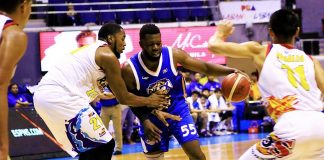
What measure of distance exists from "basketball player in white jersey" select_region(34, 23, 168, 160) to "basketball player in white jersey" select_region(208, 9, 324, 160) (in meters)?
1.09

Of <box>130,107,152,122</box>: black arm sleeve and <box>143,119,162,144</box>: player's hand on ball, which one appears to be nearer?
<box>143,119,162,144</box>: player's hand on ball

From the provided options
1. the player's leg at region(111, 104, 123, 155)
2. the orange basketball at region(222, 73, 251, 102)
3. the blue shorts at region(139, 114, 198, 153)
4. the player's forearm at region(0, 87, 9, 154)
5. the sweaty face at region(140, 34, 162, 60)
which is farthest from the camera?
the player's leg at region(111, 104, 123, 155)

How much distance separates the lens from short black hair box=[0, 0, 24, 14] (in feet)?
9.98

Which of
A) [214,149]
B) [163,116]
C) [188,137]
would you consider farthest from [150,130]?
[214,149]

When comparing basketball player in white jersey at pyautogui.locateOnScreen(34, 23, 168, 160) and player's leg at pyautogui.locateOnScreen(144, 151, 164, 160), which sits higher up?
basketball player in white jersey at pyautogui.locateOnScreen(34, 23, 168, 160)

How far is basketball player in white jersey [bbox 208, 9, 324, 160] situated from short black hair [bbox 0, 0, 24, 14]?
157 centimetres

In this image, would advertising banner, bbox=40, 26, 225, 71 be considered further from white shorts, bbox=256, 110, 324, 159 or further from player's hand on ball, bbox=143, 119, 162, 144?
white shorts, bbox=256, 110, 324, 159

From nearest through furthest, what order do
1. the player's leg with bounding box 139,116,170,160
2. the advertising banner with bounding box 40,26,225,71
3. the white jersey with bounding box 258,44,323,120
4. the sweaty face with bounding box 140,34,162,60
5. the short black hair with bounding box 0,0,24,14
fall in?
1. the short black hair with bounding box 0,0,24,14
2. the white jersey with bounding box 258,44,323,120
3. the sweaty face with bounding box 140,34,162,60
4. the player's leg with bounding box 139,116,170,160
5. the advertising banner with bounding box 40,26,225,71

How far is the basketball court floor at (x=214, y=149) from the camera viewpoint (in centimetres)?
946

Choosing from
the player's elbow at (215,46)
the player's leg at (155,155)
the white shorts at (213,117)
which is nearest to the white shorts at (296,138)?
the player's elbow at (215,46)

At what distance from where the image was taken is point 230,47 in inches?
157

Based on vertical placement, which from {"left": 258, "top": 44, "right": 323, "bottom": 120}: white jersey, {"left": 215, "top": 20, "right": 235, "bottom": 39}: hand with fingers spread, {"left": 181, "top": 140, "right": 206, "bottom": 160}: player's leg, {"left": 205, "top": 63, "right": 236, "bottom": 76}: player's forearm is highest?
{"left": 215, "top": 20, "right": 235, "bottom": 39}: hand with fingers spread

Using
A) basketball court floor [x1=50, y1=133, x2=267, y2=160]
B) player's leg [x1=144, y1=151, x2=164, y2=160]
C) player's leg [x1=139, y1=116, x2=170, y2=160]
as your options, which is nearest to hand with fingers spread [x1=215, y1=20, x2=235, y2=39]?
player's leg [x1=139, y1=116, x2=170, y2=160]

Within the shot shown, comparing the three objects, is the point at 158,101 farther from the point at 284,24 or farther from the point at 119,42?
the point at 284,24
